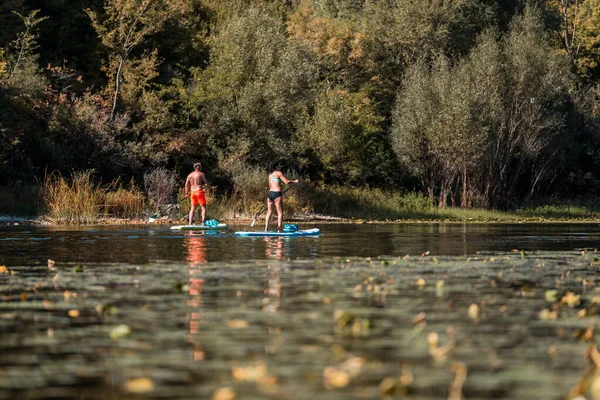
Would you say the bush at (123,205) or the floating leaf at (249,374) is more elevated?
the bush at (123,205)

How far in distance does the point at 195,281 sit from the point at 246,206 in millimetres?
33372

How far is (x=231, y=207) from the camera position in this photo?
50.2m

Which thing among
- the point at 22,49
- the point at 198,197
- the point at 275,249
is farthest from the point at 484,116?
the point at 275,249

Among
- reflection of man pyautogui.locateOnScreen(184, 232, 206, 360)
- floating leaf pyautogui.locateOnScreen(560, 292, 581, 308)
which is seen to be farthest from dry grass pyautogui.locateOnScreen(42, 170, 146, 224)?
floating leaf pyautogui.locateOnScreen(560, 292, 581, 308)

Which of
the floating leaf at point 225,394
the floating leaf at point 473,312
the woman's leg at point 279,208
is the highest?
the woman's leg at point 279,208

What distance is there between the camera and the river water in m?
9.15

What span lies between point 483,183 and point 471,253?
4120cm

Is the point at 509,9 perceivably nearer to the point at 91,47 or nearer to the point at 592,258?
the point at 91,47

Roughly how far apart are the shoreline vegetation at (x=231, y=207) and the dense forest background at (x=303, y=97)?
5.49ft

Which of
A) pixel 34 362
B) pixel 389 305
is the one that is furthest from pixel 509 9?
pixel 34 362

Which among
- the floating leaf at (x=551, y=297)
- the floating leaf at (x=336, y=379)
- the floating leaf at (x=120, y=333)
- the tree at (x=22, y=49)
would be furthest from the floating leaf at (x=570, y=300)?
the tree at (x=22, y=49)

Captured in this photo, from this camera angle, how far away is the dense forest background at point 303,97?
53.9 meters

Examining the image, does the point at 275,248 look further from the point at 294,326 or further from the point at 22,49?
the point at 22,49

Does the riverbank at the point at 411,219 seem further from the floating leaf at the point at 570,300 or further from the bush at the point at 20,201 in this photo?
the floating leaf at the point at 570,300
